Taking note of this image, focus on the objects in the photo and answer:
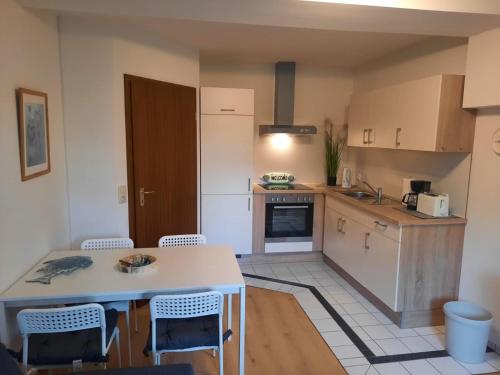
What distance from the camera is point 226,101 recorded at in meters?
4.22

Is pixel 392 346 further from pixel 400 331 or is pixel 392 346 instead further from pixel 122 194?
pixel 122 194

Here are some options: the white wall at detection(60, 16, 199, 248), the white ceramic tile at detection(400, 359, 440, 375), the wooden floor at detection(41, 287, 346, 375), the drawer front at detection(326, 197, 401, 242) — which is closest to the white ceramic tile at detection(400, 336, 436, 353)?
the white ceramic tile at detection(400, 359, 440, 375)

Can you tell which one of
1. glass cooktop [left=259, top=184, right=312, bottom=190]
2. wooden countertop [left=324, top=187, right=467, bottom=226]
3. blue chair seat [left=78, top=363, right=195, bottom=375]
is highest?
glass cooktop [left=259, top=184, right=312, bottom=190]

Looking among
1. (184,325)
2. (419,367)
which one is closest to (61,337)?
(184,325)

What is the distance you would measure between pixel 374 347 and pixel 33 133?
9.43ft

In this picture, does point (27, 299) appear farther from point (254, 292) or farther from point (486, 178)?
point (486, 178)

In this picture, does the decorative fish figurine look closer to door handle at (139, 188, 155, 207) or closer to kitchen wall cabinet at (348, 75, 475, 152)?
door handle at (139, 188, 155, 207)

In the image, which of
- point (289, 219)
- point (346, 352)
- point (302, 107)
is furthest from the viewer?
point (302, 107)

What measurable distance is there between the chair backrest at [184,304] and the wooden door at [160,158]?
60.9 inches

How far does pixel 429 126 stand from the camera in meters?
3.03

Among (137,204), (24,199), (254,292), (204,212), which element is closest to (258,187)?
(204,212)

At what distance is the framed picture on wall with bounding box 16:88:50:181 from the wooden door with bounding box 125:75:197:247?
79 cm

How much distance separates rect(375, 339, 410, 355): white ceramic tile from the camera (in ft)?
9.09

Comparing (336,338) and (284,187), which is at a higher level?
(284,187)
